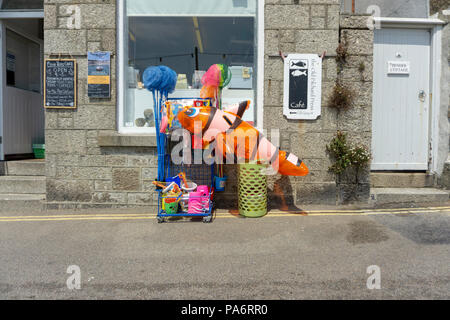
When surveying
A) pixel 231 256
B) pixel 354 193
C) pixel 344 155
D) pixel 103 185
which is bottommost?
pixel 231 256

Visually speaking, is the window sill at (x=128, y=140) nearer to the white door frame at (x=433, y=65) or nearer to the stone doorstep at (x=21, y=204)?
the stone doorstep at (x=21, y=204)

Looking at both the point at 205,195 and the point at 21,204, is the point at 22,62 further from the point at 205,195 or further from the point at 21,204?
the point at 205,195

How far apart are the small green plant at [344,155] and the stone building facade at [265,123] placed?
10 centimetres

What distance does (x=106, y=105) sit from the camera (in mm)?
5246

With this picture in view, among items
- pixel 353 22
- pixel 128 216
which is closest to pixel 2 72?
pixel 128 216

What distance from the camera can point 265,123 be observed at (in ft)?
17.0

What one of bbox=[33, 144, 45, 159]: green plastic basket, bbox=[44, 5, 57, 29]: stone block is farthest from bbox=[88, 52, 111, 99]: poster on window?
bbox=[33, 144, 45, 159]: green plastic basket

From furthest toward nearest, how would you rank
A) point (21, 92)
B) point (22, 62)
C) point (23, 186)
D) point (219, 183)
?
1. point (22, 62)
2. point (21, 92)
3. point (23, 186)
4. point (219, 183)

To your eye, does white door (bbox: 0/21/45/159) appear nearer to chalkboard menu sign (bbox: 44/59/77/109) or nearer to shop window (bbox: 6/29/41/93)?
shop window (bbox: 6/29/41/93)

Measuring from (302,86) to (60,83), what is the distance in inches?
165

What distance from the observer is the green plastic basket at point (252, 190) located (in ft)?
14.5

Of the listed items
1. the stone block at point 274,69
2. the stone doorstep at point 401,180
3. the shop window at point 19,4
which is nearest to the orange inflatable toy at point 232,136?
the stone block at point 274,69
